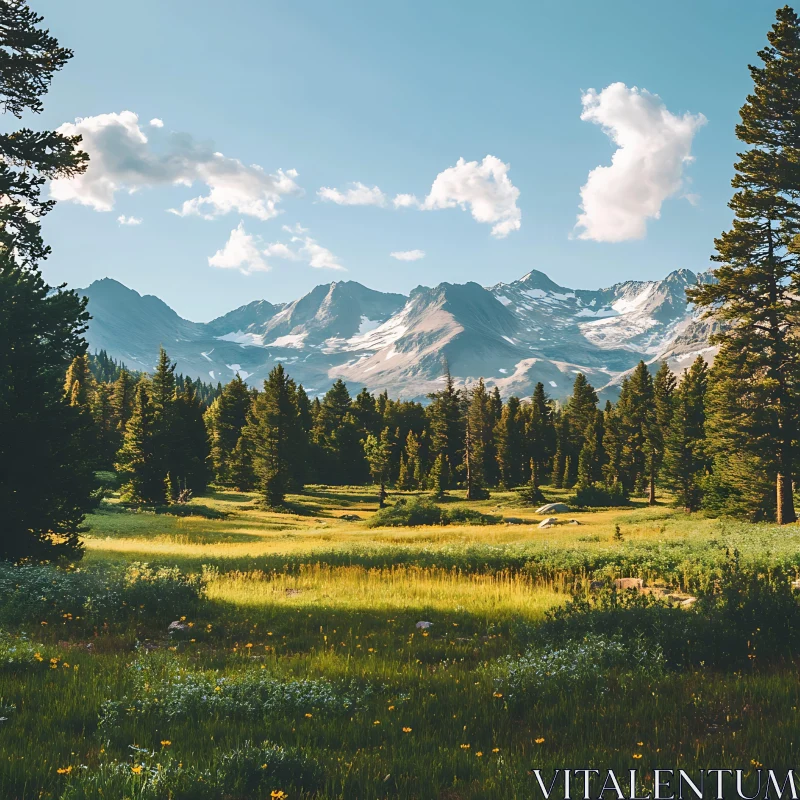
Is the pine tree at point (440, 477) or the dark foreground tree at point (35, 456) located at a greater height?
the dark foreground tree at point (35, 456)

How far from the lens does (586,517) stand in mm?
50688

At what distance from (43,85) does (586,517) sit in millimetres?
48355

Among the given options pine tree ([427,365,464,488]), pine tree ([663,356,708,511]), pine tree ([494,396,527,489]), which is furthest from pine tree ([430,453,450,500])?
pine tree ([663,356,708,511])

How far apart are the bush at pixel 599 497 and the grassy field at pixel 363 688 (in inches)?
2012

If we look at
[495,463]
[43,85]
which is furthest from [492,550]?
[495,463]

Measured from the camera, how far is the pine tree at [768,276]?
28.3 metres

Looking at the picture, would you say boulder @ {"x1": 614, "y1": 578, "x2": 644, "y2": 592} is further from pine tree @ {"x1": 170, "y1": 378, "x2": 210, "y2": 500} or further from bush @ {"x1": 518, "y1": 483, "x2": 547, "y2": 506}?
bush @ {"x1": 518, "y1": 483, "x2": 547, "y2": 506}

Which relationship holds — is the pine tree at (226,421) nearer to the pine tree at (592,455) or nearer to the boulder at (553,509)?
the boulder at (553,509)

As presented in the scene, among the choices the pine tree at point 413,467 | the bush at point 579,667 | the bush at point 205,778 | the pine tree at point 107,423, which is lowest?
the pine tree at point 413,467

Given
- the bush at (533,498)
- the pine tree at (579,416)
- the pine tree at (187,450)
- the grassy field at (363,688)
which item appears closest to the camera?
the grassy field at (363,688)

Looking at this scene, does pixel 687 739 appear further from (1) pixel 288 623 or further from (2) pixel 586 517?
(2) pixel 586 517

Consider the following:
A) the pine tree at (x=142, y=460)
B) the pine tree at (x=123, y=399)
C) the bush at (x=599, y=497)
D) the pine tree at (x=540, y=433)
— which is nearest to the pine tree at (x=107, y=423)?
the pine tree at (x=123, y=399)

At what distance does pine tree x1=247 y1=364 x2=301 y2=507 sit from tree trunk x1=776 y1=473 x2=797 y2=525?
139 feet

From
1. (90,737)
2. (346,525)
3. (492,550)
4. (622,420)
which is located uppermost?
(622,420)
